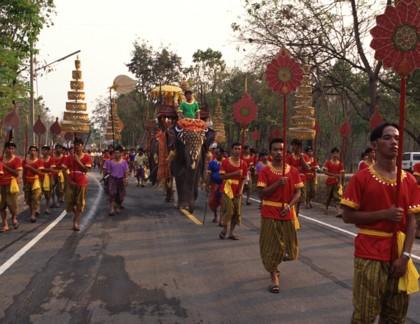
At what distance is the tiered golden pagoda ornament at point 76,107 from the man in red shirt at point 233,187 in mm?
11671

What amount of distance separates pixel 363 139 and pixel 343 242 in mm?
50465

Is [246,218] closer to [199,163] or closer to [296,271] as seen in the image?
[199,163]

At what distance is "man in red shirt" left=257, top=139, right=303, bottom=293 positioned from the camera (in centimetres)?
633


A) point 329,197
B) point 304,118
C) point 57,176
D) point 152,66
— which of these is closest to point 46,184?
point 57,176

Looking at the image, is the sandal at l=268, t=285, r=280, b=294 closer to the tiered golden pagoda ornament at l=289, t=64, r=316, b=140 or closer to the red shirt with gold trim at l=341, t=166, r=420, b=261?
the red shirt with gold trim at l=341, t=166, r=420, b=261

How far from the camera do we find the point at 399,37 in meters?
4.04

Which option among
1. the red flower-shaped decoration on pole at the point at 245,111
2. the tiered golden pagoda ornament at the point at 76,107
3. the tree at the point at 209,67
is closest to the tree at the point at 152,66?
the tree at the point at 209,67

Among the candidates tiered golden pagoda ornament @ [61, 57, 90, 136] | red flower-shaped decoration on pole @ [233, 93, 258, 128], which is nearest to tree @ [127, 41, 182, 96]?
tiered golden pagoda ornament @ [61, 57, 90, 136]

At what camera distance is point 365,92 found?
23766 mm

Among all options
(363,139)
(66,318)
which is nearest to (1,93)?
(66,318)

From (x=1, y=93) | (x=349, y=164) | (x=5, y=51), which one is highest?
(x=5, y=51)

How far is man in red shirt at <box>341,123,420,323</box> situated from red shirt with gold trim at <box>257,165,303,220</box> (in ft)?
8.53

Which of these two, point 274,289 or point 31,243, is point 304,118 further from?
point 274,289

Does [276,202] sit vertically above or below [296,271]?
above
